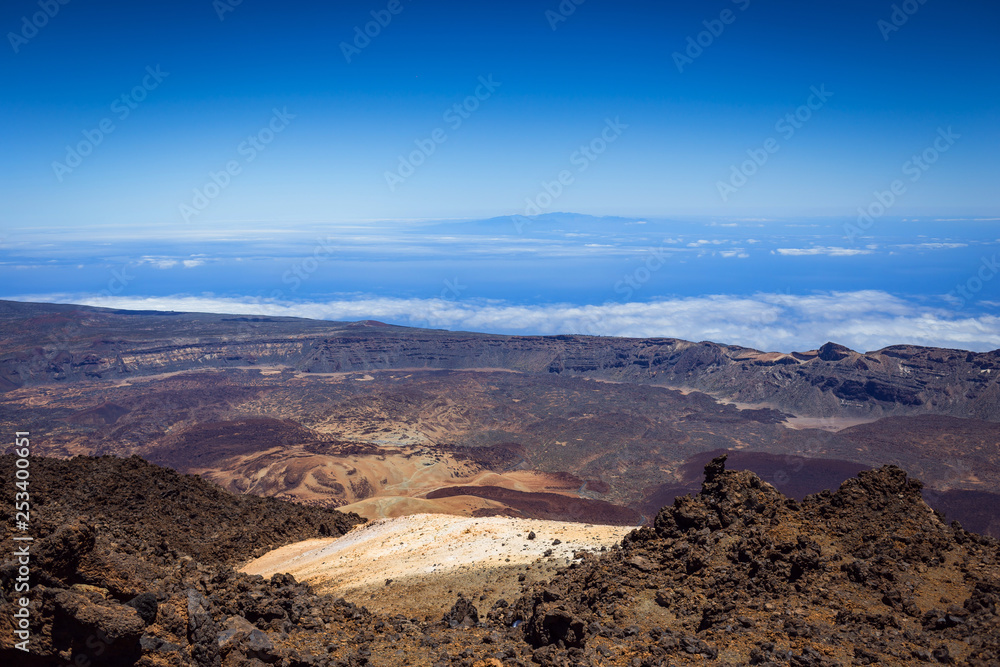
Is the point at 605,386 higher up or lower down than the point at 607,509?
higher up

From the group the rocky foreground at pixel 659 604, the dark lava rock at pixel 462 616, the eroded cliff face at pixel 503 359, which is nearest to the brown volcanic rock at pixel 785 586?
the rocky foreground at pixel 659 604

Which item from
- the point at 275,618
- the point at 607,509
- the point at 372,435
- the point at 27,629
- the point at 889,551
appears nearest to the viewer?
the point at 27,629

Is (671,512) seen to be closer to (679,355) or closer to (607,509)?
(607,509)

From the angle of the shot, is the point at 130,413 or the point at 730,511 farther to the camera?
the point at 130,413

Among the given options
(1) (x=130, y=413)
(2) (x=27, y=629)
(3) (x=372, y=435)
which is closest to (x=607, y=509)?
(3) (x=372, y=435)

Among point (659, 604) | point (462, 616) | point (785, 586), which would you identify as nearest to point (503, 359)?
point (462, 616)

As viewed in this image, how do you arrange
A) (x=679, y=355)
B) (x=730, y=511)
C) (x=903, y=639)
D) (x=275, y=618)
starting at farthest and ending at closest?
(x=679, y=355) < (x=730, y=511) < (x=275, y=618) < (x=903, y=639)
